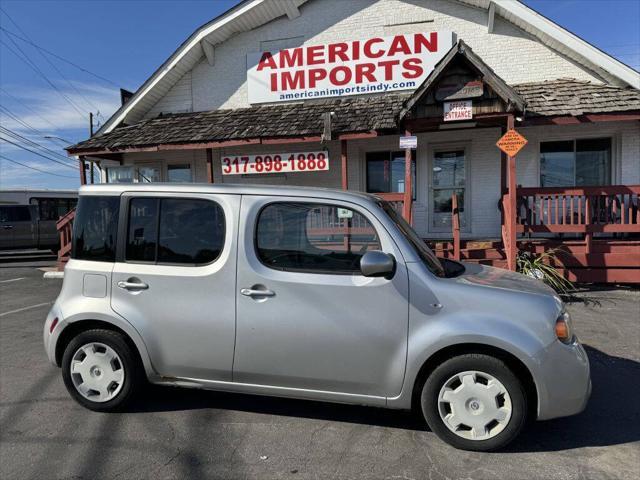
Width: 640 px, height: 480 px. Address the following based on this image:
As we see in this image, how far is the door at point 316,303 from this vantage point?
3.19 meters

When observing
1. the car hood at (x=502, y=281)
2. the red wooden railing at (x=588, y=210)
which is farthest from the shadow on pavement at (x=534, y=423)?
the red wooden railing at (x=588, y=210)

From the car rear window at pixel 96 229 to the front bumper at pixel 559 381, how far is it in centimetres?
325

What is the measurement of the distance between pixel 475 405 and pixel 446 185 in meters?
8.88

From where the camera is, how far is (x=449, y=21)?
11086mm

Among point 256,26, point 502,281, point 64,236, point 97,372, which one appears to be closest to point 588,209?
point 502,281

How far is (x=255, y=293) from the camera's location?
3361 mm

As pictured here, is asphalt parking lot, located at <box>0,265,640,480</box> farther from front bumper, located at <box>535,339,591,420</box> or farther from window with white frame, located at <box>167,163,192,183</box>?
window with white frame, located at <box>167,163,192,183</box>

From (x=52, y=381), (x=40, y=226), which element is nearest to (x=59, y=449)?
(x=52, y=381)

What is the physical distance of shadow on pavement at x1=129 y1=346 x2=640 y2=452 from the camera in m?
3.32

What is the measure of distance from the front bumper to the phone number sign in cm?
843

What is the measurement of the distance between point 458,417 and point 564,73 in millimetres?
9965

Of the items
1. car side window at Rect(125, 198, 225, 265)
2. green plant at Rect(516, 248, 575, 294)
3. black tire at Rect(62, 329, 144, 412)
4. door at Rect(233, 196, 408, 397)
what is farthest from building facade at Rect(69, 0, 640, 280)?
black tire at Rect(62, 329, 144, 412)

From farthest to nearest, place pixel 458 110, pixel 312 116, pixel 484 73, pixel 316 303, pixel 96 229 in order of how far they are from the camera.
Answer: pixel 312 116 < pixel 458 110 < pixel 484 73 < pixel 96 229 < pixel 316 303

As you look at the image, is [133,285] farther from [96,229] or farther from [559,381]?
[559,381]
